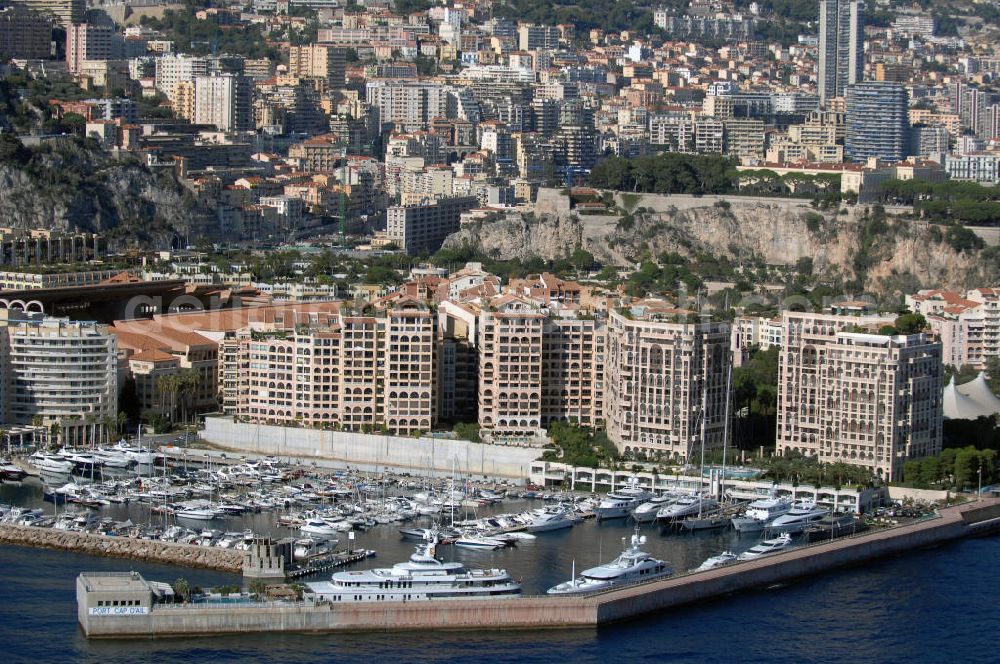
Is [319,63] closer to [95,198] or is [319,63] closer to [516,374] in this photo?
[95,198]

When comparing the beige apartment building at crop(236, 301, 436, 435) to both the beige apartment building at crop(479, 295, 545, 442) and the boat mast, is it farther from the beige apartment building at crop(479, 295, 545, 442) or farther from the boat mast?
the boat mast

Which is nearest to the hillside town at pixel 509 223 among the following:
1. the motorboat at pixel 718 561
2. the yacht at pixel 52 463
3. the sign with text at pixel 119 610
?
the yacht at pixel 52 463

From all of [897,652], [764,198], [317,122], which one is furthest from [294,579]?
[317,122]

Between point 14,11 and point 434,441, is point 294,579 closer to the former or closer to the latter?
point 434,441

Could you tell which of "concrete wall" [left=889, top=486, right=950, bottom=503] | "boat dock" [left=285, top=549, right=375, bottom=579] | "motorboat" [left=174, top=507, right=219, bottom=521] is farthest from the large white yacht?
"concrete wall" [left=889, top=486, right=950, bottom=503]

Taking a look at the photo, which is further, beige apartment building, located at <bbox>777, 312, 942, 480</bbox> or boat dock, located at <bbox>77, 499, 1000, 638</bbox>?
beige apartment building, located at <bbox>777, 312, 942, 480</bbox>
